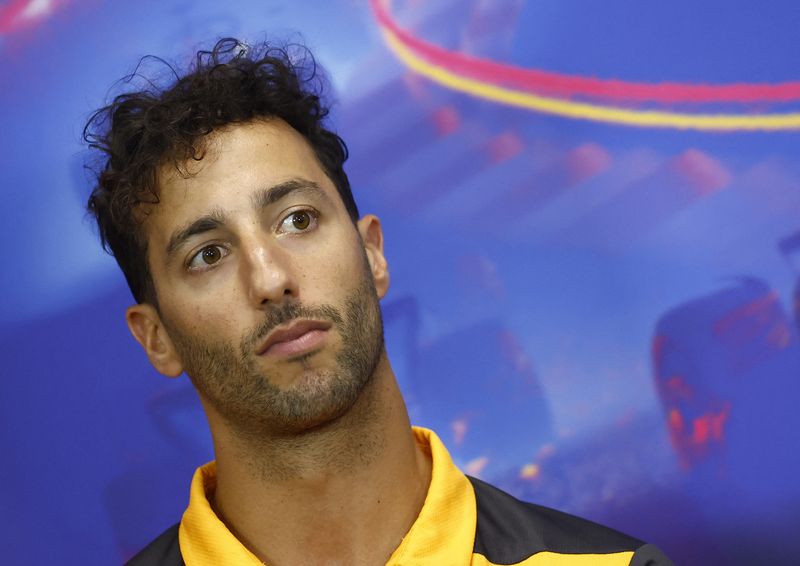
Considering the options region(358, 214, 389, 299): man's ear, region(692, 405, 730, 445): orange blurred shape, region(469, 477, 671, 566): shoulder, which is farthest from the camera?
region(692, 405, 730, 445): orange blurred shape

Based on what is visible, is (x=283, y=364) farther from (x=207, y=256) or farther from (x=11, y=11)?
(x=11, y=11)

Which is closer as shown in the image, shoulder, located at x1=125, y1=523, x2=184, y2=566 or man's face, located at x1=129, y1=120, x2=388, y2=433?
man's face, located at x1=129, y1=120, x2=388, y2=433

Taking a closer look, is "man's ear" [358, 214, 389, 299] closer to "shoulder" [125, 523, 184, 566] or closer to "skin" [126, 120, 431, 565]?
"skin" [126, 120, 431, 565]

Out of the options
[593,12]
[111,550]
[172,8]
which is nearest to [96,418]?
[111,550]

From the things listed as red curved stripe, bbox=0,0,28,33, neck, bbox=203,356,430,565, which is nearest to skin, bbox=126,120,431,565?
neck, bbox=203,356,430,565

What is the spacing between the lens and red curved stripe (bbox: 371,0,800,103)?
225 centimetres

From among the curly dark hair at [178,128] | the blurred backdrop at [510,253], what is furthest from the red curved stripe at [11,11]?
the curly dark hair at [178,128]

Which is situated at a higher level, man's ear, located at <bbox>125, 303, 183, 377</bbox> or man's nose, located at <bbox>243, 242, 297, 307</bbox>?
man's nose, located at <bbox>243, 242, 297, 307</bbox>

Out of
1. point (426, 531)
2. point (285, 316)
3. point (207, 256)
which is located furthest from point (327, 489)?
point (207, 256)

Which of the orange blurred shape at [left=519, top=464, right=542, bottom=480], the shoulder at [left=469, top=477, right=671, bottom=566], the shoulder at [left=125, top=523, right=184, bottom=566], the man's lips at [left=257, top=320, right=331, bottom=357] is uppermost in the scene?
the man's lips at [left=257, top=320, right=331, bottom=357]

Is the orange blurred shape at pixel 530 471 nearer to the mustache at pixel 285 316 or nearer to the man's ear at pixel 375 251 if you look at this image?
the man's ear at pixel 375 251

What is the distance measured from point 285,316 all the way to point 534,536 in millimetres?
486

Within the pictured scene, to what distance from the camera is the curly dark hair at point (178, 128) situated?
5.81 ft

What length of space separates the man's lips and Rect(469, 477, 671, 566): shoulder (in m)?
0.38
